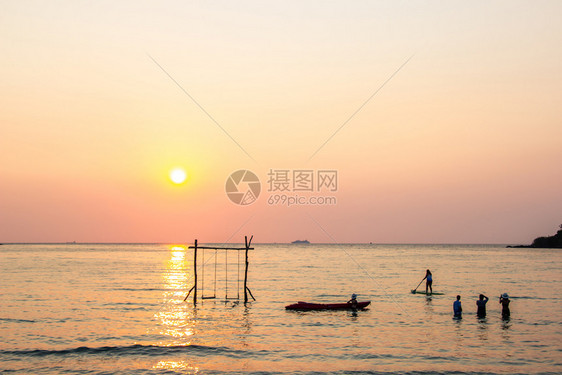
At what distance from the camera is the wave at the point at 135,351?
2481 centimetres

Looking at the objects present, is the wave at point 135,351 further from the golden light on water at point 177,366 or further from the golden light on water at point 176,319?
the golden light on water at point 177,366

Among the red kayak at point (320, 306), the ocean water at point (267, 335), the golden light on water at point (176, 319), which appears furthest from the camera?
the red kayak at point (320, 306)

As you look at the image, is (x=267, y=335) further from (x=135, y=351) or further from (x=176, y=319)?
(x=176, y=319)

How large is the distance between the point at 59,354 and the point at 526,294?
43.0 meters

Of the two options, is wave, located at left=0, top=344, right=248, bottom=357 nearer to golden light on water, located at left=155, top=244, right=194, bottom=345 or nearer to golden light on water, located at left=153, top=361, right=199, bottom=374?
golden light on water, located at left=155, top=244, right=194, bottom=345

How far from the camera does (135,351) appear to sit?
2542 cm

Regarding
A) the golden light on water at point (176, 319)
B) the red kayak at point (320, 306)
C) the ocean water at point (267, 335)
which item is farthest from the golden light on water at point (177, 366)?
the red kayak at point (320, 306)

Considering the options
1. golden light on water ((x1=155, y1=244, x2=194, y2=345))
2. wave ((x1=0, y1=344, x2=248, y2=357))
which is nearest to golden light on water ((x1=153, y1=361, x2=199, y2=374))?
wave ((x1=0, y1=344, x2=248, y2=357))

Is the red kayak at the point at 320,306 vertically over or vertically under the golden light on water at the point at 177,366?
over

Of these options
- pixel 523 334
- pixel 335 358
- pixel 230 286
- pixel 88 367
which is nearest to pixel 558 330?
pixel 523 334

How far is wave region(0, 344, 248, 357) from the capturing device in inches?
977

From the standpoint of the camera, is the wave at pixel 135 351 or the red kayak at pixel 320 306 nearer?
the wave at pixel 135 351

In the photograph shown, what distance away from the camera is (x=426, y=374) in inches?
843

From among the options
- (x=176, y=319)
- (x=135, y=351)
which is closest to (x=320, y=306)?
(x=176, y=319)
